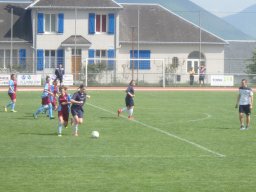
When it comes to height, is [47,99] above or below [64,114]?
above

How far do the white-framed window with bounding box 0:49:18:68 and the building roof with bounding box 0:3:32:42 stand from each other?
1002 mm

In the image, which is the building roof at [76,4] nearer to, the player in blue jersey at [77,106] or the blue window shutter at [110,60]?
the blue window shutter at [110,60]

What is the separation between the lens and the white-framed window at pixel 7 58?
69363mm

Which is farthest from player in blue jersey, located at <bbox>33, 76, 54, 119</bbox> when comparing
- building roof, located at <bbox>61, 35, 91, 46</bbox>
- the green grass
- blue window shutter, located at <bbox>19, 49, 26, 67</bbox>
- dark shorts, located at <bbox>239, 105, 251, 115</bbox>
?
building roof, located at <bbox>61, 35, 91, 46</bbox>

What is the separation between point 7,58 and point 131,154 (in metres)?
→ 50.6

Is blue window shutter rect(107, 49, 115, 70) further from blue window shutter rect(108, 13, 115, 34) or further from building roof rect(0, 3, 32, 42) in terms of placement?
building roof rect(0, 3, 32, 42)

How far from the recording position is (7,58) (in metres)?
70.7

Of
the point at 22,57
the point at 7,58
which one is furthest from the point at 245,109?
the point at 22,57

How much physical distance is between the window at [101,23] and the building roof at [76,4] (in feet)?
3.80

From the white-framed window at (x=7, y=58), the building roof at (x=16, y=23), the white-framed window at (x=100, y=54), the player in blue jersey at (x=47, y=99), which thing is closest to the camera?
the player in blue jersey at (x=47, y=99)

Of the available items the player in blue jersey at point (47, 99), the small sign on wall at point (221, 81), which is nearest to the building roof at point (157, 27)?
the small sign on wall at point (221, 81)

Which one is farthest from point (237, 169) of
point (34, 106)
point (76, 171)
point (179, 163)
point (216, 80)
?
point (216, 80)

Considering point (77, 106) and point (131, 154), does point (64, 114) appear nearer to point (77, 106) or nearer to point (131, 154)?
point (77, 106)

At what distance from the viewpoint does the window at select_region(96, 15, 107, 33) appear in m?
72.2
